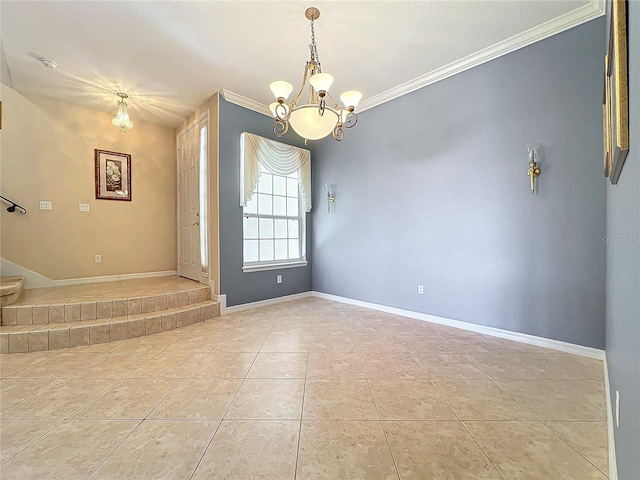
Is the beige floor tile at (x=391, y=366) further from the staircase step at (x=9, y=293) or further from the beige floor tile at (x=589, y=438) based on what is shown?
the staircase step at (x=9, y=293)

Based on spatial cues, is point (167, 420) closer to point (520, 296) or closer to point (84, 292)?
point (84, 292)

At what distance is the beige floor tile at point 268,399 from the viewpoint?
1669 mm

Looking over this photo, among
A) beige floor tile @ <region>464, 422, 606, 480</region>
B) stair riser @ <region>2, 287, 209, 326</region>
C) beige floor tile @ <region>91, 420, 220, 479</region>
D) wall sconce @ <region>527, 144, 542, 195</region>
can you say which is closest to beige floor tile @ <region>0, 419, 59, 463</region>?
beige floor tile @ <region>91, 420, 220, 479</region>

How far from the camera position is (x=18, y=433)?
150cm

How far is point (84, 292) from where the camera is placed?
353 cm

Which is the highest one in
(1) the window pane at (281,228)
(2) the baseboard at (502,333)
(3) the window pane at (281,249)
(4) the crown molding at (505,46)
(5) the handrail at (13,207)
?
(4) the crown molding at (505,46)

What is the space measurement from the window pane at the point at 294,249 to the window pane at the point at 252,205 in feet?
2.77

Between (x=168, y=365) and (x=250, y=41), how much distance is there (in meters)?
3.15

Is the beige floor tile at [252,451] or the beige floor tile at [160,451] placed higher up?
the beige floor tile at [160,451]

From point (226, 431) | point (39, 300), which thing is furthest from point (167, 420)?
point (39, 300)

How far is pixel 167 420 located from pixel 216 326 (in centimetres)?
173

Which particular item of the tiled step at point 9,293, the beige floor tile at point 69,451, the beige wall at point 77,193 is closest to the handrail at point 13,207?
the beige wall at point 77,193

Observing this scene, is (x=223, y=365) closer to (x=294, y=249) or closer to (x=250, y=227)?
(x=250, y=227)

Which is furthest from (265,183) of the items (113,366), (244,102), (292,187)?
(113,366)
